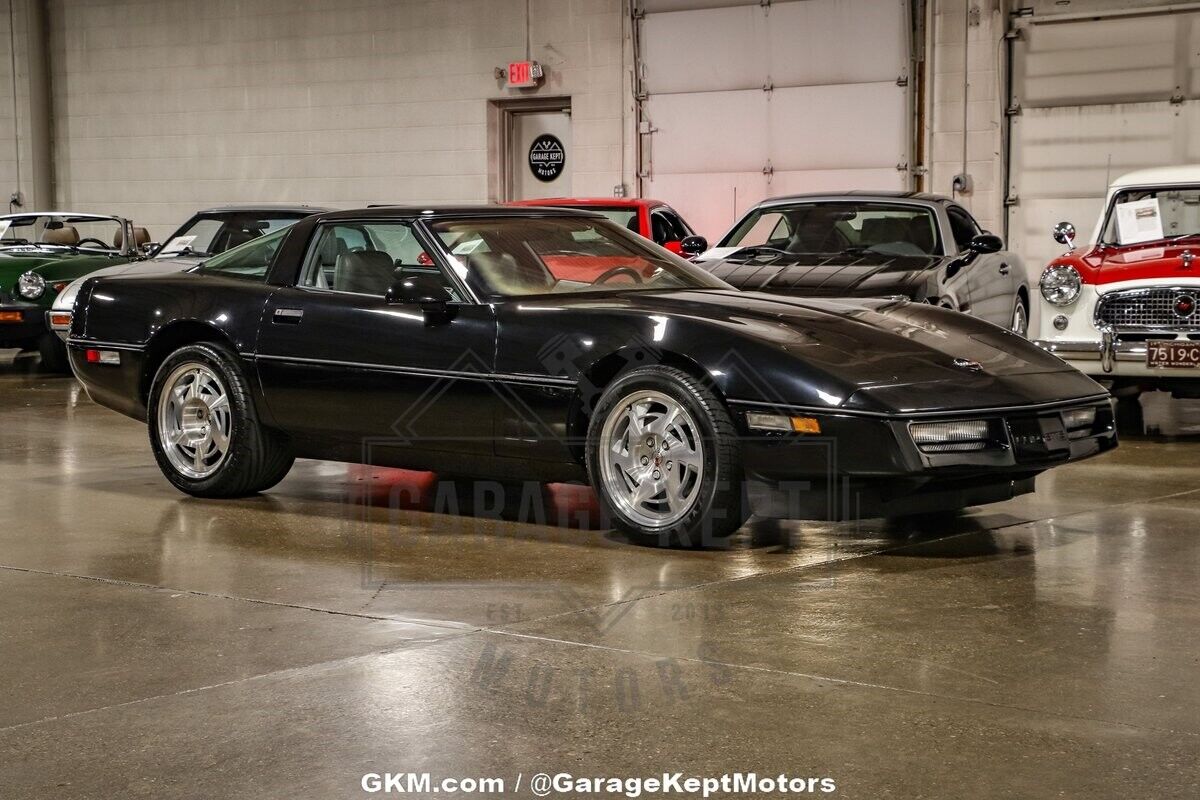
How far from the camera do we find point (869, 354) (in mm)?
5750

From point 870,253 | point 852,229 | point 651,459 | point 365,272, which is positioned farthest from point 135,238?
point 651,459

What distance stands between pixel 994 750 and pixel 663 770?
0.73 m

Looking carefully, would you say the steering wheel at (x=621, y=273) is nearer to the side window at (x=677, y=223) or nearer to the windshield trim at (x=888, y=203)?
the windshield trim at (x=888, y=203)

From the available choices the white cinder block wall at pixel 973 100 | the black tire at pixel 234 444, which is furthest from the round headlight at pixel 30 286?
the white cinder block wall at pixel 973 100

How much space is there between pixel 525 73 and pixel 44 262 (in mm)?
6963

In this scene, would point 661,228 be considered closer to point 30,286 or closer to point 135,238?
point 135,238

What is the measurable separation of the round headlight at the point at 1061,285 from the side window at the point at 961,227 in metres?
0.71

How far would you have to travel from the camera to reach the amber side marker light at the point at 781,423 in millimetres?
5480

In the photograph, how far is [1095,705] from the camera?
3.82 meters

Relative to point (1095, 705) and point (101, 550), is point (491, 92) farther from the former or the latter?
point (1095, 705)

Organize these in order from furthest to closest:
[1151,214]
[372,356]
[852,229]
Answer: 1. [852,229]
2. [1151,214]
3. [372,356]

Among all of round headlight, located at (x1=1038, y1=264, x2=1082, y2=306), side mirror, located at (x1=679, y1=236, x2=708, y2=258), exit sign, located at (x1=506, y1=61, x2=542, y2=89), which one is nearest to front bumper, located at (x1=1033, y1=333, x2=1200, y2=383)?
round headlight, located at (x1=1038, y1=264, x2=1082, y2=306)

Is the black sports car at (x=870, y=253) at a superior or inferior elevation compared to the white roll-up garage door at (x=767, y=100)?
inferior

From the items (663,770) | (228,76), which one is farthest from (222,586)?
(228,76)
